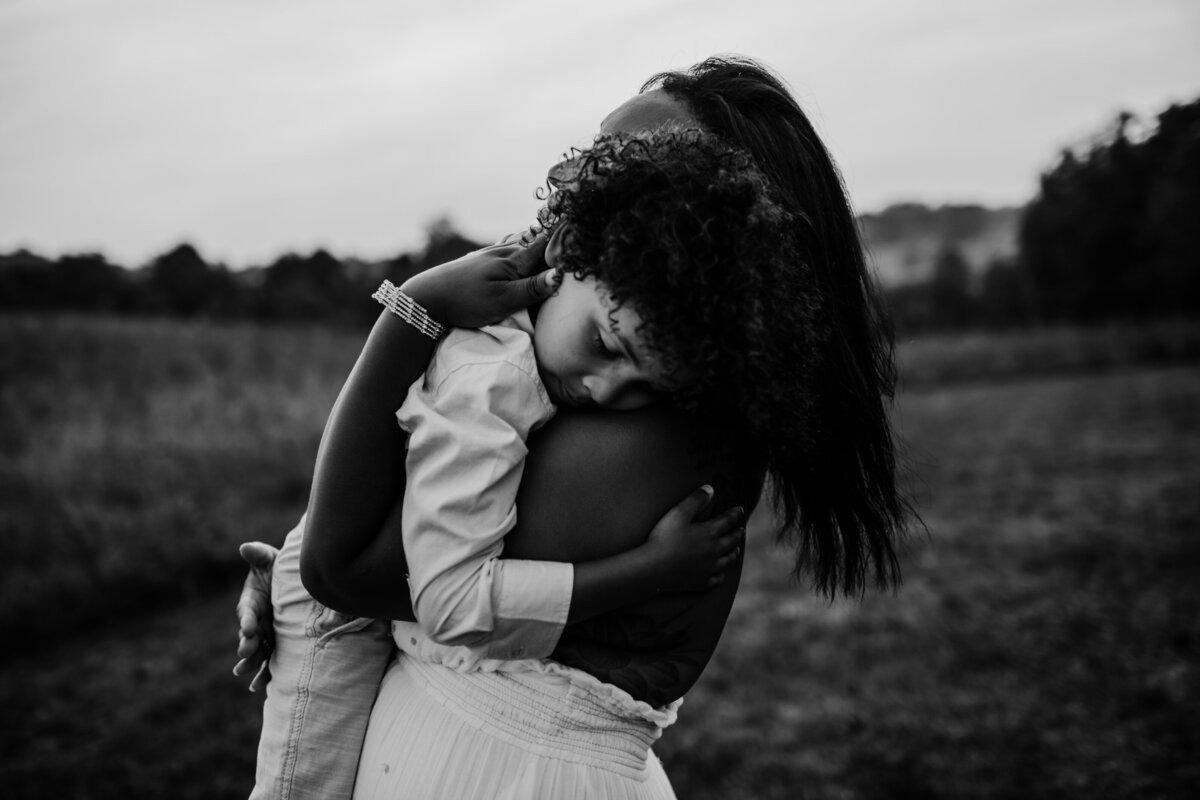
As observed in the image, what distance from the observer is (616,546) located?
1.41 metres

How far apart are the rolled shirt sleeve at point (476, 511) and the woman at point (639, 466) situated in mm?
65

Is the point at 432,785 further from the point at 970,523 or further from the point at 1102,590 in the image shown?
the point at 970,523

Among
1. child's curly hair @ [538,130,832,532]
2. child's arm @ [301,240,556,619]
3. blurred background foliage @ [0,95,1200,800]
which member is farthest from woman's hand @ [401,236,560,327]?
blurred background foliage @ [0,95,1200,800]

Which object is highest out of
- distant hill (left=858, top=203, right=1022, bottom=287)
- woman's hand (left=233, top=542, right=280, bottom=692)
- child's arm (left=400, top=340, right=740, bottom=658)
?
distant hill (left=858, top=203, right=1022, bottom=287)

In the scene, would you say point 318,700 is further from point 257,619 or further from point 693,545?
point 693,545

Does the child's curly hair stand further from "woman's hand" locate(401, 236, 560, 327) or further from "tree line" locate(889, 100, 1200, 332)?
"tree line" locate(889, 100, 1200, 332)

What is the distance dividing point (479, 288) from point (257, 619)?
0.84m

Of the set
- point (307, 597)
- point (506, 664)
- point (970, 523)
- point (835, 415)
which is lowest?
point (970, 523)

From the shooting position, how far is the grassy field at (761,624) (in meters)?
4.67

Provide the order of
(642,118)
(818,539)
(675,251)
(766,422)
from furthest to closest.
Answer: (818,539)
(642,118)
(766,422)
(675,251)

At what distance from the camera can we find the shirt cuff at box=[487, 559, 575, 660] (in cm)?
128

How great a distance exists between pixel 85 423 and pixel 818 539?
10608 millimetres

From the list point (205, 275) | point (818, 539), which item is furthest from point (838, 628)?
point (205, 275)

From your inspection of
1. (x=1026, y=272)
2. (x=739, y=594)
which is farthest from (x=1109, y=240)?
(x=739, y=594)
